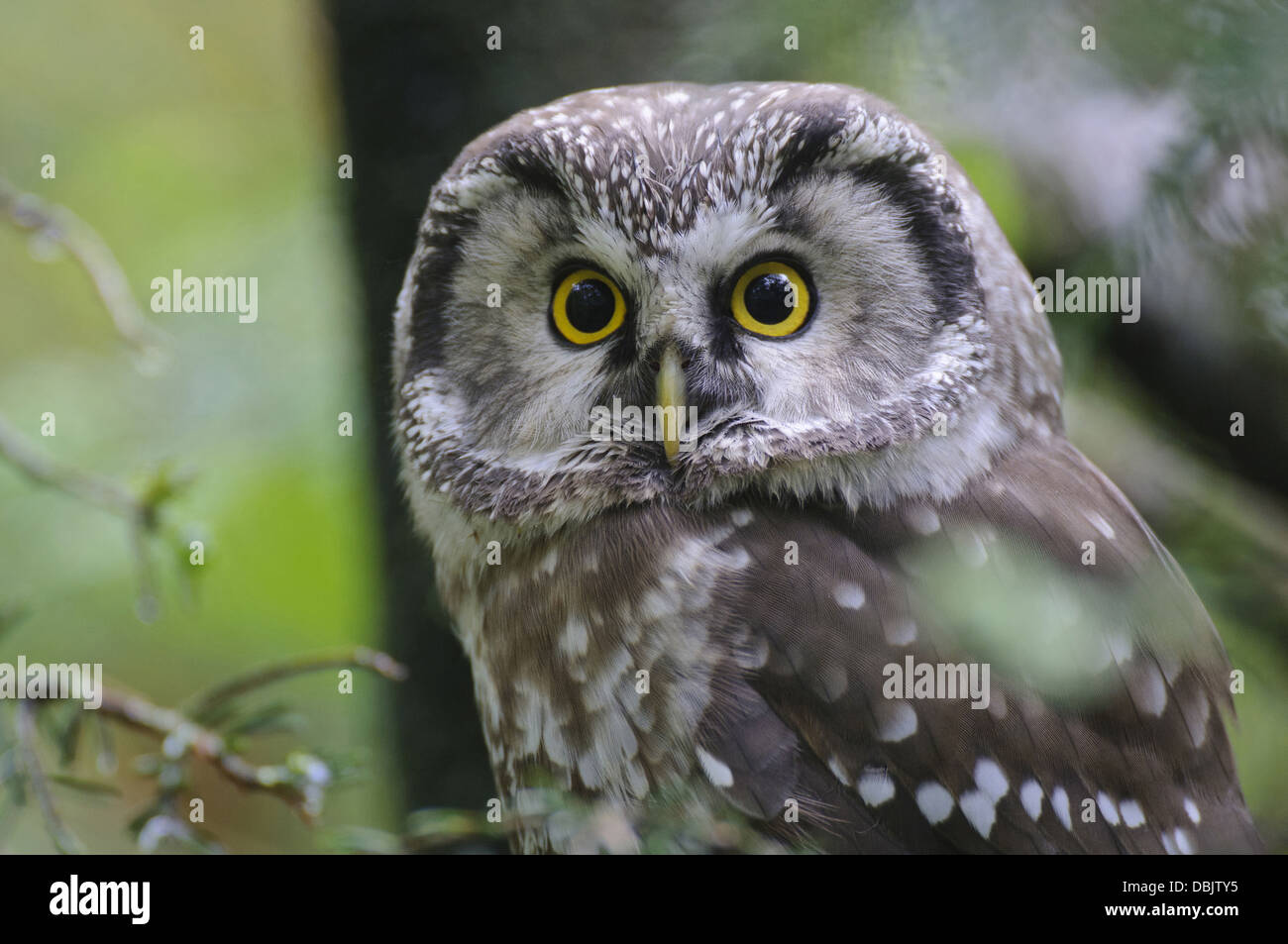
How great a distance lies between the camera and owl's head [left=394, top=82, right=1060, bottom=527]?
1597 millimetres

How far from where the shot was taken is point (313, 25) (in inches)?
99.0

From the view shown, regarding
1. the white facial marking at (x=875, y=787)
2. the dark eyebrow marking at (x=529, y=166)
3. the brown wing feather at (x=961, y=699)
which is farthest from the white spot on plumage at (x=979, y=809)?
the dark eyebrow marking at (x=529, y=166)

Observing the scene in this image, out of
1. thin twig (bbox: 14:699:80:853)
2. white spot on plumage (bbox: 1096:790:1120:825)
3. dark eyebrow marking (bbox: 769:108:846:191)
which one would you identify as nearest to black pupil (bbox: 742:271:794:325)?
dark eyebrow marking (bbox: 769:108:846:191)

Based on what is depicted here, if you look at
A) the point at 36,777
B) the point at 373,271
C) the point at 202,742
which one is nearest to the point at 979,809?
the point at 202,742

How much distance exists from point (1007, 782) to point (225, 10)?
2.73 metres

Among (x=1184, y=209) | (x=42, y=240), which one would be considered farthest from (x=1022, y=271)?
(x=42, y=240)

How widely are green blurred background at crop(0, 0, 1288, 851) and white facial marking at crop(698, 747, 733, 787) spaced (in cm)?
70

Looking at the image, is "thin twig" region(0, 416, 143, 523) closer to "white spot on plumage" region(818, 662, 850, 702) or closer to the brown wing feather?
the brown wing feather

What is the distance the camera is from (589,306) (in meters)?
1.70

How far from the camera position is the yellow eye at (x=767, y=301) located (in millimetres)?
1644

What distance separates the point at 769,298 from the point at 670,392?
0.23 meters

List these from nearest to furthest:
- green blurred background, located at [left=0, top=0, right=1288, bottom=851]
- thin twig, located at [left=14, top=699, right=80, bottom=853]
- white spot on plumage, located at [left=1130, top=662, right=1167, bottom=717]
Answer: thin twig, located at [left=14, top=699, right=80, bottom=853] → white spot on plumage, located at [left=1130, top=662, right=1167, bottom=717] → green blurred background, located at [left=0, top=0, right=1288, bottom=851]

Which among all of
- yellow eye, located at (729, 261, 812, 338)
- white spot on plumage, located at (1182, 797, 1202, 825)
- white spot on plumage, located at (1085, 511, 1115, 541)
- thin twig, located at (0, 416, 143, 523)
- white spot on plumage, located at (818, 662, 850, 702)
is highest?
yellow eye, located at (729, 261, 812, 338)
